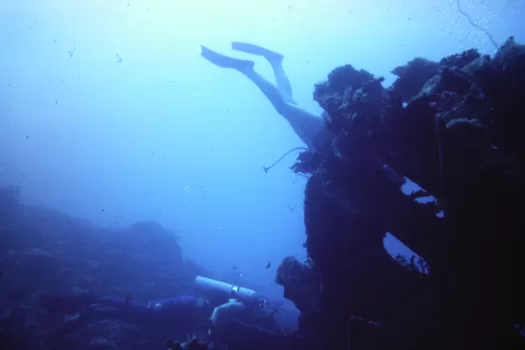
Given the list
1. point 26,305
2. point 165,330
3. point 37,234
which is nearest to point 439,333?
point 165,330

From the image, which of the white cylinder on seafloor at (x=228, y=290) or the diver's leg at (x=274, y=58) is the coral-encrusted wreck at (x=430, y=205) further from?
the white cylinder on seafloor at (x=228, y=290)

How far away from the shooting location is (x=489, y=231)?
3869 mm

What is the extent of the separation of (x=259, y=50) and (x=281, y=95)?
4257 mm

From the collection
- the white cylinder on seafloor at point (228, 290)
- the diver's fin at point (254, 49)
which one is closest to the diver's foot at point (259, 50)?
the diver's fin at point (254, 49)

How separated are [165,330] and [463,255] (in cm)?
1173

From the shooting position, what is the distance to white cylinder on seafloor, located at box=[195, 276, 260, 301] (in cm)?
1257

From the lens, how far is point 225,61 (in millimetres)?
14055

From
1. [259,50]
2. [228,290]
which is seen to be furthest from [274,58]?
[228,290]

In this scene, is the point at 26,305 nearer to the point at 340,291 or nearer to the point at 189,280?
the point at 189,280

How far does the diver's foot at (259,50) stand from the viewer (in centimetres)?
1427

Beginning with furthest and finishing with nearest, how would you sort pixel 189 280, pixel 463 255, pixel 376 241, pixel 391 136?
pixel 189 280 → pixel 376 241 → pixel 391 136 → pixel 463 255

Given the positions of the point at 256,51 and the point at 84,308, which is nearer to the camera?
the point at 84,308

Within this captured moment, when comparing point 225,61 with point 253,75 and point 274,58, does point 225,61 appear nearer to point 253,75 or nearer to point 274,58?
point 253,75

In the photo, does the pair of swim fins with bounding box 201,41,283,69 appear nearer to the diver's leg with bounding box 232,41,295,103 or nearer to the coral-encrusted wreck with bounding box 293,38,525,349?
the diver's leg with bounding box 232,41,295,103
